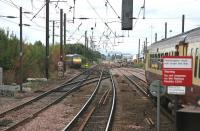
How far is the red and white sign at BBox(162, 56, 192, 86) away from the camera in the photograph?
522 inches

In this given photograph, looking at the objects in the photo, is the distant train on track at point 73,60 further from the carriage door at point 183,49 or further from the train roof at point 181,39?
the carriage door at point 183,49

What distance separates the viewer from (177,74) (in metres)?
13.3

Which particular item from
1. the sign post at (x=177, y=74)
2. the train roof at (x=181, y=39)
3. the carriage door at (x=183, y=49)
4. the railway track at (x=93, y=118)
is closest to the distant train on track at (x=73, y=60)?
the train roof at (x=181, y=39)

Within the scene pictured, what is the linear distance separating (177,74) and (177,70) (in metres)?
0.11

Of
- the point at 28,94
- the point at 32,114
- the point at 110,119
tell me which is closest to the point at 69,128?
the point at 110,119

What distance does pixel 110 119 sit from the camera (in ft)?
65.7

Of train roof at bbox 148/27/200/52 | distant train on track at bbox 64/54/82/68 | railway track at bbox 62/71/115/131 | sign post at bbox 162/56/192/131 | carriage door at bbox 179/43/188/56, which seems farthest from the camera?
distant train on track at bbox 64/54/82/68

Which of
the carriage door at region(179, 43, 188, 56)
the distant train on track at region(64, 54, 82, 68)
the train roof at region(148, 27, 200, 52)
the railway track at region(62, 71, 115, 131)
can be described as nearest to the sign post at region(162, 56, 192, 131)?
the train roof at region(148, 27, 200, 52)

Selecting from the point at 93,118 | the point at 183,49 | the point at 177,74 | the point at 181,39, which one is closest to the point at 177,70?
the point at 177,74

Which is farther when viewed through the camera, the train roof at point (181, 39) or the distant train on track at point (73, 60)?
the distant train on track at point (73, 60)

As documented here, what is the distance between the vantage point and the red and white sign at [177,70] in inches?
522

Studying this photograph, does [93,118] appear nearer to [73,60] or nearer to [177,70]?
[177,70]

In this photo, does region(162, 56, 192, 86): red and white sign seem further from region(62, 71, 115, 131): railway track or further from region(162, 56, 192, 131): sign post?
region(62, 71, 115, 131): railway track

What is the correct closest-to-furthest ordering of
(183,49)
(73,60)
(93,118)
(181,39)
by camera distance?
(183,49), (181,39), (93,118), (73,60)
